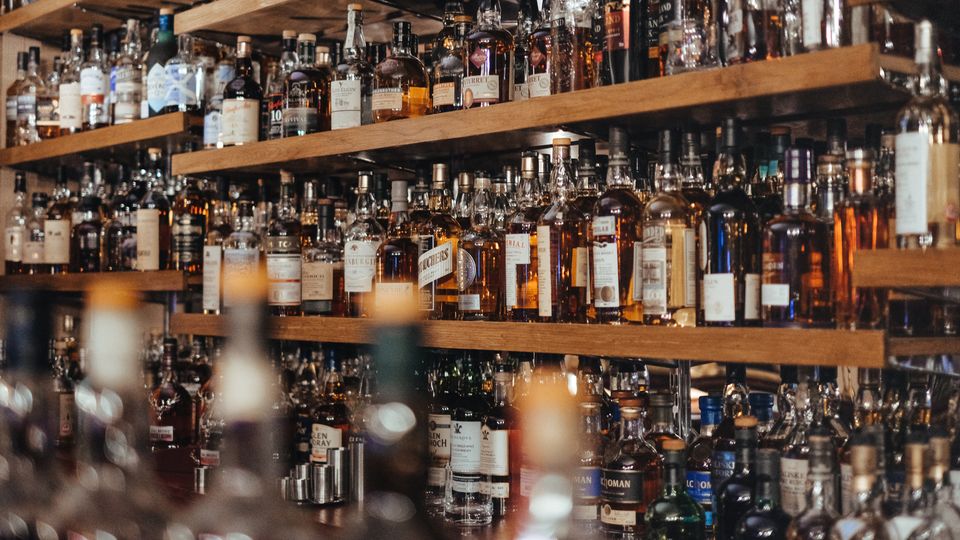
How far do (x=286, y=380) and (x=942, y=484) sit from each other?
69.3 inches

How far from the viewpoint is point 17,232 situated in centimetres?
338

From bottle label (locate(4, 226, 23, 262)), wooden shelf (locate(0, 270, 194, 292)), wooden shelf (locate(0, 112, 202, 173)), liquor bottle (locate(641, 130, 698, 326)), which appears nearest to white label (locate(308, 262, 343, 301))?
wooden shelf (locate(0, 270, 194, 292))

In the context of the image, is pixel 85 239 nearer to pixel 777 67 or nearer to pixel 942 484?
pixel 777 67

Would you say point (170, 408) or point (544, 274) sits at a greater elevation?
point (544, 274)

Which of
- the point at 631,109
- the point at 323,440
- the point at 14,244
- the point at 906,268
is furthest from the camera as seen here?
the point at 14,244

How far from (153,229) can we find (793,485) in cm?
189

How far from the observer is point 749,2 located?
1.67 metres

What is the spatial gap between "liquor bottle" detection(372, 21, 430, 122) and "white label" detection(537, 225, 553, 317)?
447mm

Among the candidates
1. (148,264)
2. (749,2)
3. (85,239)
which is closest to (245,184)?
(148,264)

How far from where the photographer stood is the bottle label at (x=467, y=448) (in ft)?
6.63

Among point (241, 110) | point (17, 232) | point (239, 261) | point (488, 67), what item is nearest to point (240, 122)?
point (241, 110)

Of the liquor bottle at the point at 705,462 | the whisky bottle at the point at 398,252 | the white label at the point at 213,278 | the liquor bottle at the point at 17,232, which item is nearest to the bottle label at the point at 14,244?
the liquor bottle at the point at 17,232

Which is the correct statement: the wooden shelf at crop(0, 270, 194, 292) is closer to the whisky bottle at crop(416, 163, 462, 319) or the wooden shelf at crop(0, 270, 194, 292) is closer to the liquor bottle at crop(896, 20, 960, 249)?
the whisky bottle at crop(416, 163, 462, 319)

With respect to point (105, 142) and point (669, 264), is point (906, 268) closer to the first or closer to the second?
point (669, 264)
